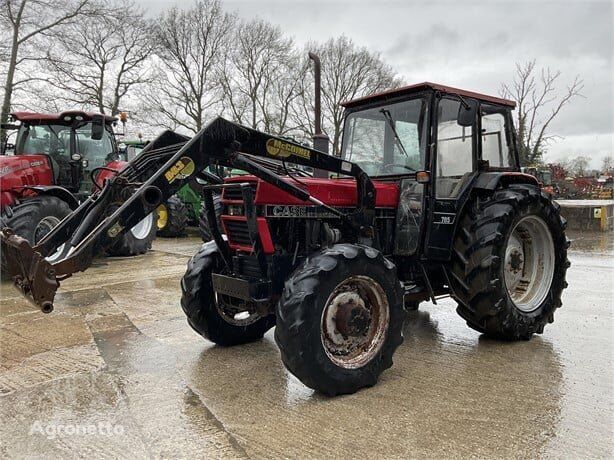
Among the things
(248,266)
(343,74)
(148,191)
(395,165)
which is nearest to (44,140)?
(248,266)

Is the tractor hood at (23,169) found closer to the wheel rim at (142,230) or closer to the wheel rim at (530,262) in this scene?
the wheel rim at (142,230)

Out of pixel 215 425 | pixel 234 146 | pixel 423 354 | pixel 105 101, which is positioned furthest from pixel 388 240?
pixel 105 101

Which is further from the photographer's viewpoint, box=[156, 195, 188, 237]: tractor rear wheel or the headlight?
box=[156, 195, 188, 237]: tractor rear wheel

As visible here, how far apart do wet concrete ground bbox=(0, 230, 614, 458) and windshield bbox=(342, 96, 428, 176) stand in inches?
61.7

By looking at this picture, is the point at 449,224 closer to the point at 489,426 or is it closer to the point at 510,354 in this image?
the point at 510,354

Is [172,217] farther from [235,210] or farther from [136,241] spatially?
[235,210]

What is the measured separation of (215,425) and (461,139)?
312 cm

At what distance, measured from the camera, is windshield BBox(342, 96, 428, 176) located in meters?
4.33

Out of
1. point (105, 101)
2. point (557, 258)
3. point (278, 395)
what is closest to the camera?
point (278, 395)

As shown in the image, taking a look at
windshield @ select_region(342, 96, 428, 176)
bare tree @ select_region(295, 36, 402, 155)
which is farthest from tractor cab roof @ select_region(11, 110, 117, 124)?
bare tree @ select_region(295, 36, 402, 155)

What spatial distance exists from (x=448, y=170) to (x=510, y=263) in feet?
3.50

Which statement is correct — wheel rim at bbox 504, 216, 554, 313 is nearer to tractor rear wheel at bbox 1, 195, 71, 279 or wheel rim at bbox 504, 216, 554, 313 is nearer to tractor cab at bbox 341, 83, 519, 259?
tractor cab at bbox 341, 83, 519, 259

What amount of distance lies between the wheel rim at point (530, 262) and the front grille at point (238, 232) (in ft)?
7.98

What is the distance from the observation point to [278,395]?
3336 mm
